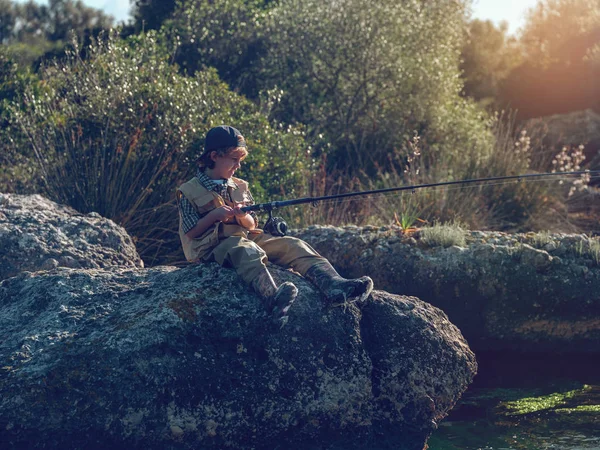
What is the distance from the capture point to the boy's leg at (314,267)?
4.88 metres

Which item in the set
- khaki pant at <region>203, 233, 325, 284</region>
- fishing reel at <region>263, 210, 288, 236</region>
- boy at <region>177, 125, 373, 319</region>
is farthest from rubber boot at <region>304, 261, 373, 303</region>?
fishing reel at <region>263, 210, 288, 236</region>

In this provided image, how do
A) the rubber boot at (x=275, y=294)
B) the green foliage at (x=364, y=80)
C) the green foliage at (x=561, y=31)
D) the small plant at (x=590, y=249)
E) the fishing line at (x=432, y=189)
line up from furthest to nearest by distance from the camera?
the green foliage at (x=561, y=31) → the green foliage at (x=364, y=80) → the fishing line at (x=432, y=189) → the small plant at (x=590, y=249) → the rubber boot at (x=275, y=294)

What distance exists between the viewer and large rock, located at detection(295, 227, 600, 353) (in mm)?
8148

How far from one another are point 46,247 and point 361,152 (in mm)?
8977

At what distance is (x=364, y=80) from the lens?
1506cm

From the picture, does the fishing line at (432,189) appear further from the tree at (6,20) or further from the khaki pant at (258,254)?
the tree at (6,20)

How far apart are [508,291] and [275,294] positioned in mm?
4142

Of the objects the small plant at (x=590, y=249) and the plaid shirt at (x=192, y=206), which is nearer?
the plaid shirt at (x=192, y=206)

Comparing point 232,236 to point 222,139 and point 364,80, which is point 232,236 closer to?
point 222,139

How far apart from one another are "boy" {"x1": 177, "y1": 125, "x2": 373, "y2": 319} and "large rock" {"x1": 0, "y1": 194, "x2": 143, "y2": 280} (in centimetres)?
161

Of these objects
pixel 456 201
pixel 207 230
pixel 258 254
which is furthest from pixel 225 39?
pixel 258 254

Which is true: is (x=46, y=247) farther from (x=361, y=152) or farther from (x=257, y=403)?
(x=361, y=152)

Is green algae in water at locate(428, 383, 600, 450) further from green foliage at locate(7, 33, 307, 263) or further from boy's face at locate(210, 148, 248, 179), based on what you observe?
green foliage at locate(7, 33, 307, 263)

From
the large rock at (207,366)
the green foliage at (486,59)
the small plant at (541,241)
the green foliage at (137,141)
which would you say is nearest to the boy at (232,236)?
the large rock at (207,366)
